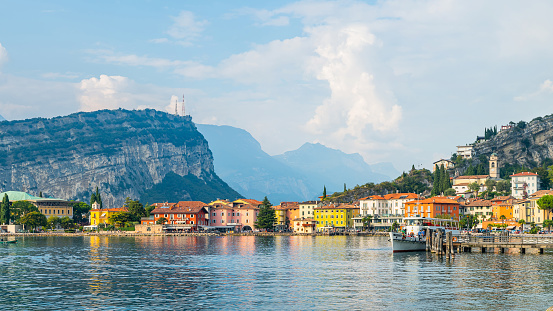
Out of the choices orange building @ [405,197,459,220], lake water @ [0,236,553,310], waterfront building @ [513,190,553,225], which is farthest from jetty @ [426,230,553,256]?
orange building @ [405,197,459,220]

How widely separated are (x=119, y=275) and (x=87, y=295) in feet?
45.6

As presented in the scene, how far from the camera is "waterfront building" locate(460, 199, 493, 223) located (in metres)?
186

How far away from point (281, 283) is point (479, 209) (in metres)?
147

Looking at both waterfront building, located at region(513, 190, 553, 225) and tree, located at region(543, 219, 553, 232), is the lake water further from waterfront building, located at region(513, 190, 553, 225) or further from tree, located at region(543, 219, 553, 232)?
waterfront building, located at region(513, 190, 553, 225)

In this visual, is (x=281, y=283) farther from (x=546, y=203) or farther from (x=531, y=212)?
(x=531, y=212)

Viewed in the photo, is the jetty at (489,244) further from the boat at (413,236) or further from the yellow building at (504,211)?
the yellow building at (504,211)

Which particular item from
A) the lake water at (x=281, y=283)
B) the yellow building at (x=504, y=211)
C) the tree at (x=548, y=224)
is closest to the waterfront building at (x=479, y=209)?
the yellow building at (x=504, y=211)

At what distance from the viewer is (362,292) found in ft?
161

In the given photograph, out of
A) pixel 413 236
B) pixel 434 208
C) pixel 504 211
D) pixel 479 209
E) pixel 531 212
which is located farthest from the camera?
pixel 479 209

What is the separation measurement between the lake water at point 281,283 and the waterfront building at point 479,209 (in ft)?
348

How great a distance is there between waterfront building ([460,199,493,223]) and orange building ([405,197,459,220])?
3.42 metres

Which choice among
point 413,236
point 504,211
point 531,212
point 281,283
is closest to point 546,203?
point 531,212

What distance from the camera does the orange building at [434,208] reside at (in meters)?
185

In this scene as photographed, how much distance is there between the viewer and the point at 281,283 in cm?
5556
